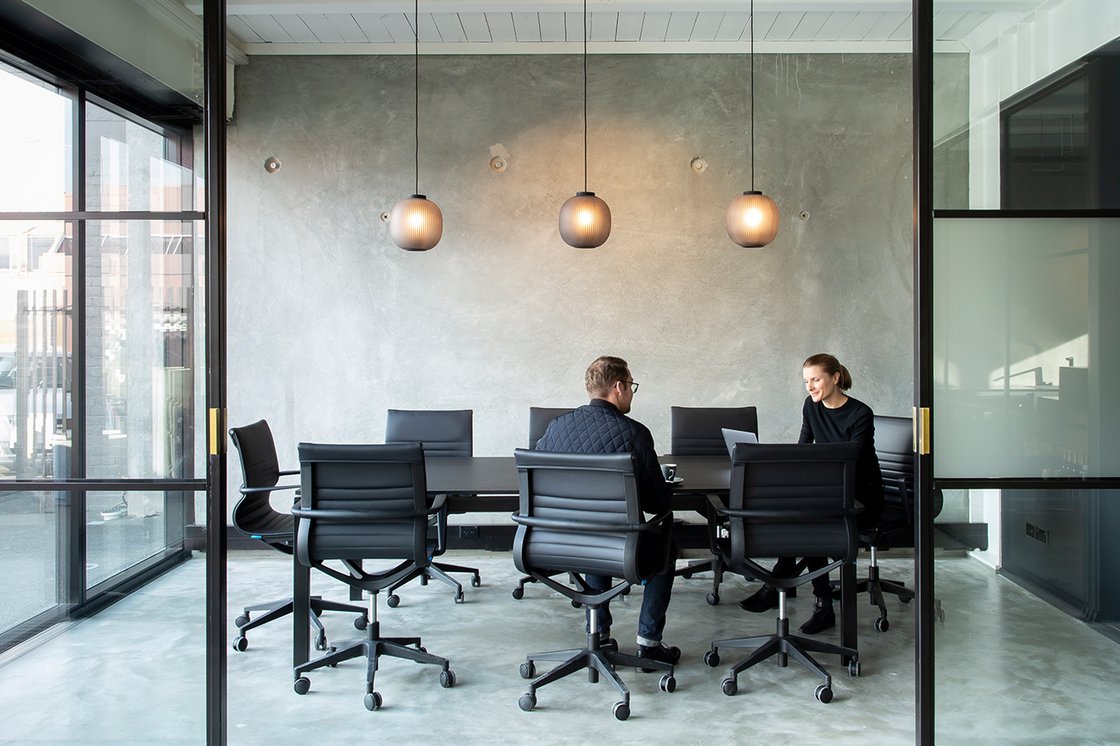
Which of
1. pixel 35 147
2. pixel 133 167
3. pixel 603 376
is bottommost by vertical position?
pixel 603 376

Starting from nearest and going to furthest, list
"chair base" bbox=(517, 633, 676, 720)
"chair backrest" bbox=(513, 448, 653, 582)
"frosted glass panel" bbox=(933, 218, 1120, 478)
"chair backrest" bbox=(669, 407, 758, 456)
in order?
1. "frosted glass panel" bbox=(933, 218, 1120, 478)
2. "chair backrest" bbox=(513, 448, 653, 582)
3. "chair base" bbox=(517, 633, 676, 720)
4. "chair backrest" bbox=(669, 407, 758, 456)

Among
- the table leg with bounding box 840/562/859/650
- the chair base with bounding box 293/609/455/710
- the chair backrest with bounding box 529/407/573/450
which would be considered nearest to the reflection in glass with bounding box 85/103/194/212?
the chair base with bounding box 293/609/455/710

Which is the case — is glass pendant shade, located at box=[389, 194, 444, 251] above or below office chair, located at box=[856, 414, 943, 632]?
above

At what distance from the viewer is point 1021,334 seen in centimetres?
286

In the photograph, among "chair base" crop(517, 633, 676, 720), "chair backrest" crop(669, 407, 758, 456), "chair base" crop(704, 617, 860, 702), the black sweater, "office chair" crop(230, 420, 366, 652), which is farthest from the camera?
"chair backrest" crop(669, 407, 758, 456)

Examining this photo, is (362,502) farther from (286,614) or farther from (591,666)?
(286,614)

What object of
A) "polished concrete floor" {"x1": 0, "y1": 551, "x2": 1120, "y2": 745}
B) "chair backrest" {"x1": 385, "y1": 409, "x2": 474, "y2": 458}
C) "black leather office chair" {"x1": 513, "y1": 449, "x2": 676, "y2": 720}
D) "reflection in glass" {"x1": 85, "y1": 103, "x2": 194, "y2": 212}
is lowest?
"polished concrete floor" {"x1": 0, "y1": 551, "x2": 1120, "y2": 745}

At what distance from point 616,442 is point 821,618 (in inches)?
67.2

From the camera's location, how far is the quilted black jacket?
11.7 ft

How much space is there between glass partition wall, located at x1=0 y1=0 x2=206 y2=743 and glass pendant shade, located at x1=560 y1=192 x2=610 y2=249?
237cm

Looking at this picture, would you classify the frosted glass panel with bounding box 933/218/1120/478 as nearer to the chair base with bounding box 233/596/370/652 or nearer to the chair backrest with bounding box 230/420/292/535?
the chair base with bounding box 233/596/370/652

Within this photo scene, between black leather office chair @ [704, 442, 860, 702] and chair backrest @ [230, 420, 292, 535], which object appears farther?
chair backrest @ [230, 420, 292, 535]

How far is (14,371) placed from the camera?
9.76ft

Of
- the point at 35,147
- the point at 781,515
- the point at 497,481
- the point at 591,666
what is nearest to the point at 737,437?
the point at 781,515
